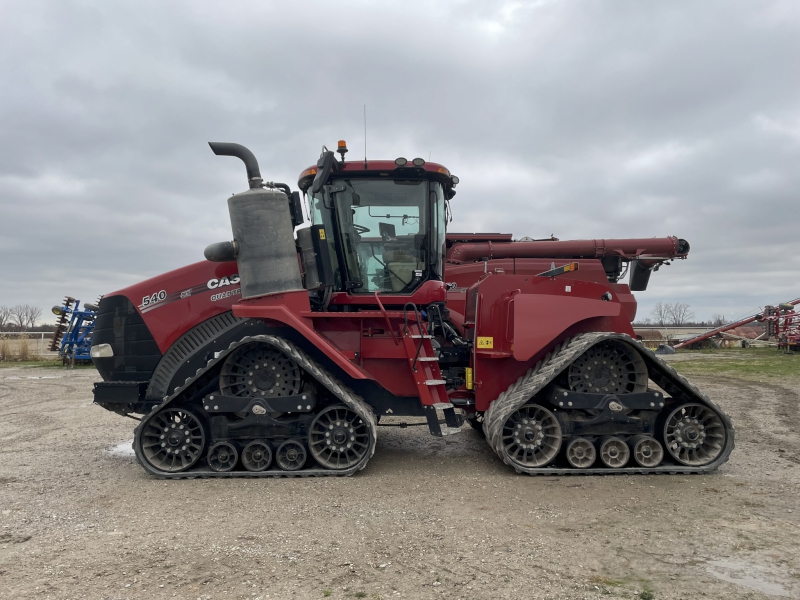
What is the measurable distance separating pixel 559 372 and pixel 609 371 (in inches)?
28.1

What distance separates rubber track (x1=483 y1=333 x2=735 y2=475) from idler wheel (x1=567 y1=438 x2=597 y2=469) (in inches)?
4.0

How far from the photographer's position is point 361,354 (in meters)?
5.89

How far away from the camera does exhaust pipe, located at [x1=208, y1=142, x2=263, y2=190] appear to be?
221 inches

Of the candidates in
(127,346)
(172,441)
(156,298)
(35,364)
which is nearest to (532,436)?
(172,441)

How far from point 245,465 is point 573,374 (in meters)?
3.33

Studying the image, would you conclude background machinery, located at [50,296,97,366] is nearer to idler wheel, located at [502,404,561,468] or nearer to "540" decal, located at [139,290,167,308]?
"540" decal, located at [139,290,167,308]

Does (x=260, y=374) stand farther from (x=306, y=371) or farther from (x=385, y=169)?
(x=385, y=169)

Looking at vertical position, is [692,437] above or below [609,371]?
below

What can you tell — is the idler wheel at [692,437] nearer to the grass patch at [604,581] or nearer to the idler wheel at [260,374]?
the grass patch at [604,581]

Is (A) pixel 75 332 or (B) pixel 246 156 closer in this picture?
(B) pixel 246 156

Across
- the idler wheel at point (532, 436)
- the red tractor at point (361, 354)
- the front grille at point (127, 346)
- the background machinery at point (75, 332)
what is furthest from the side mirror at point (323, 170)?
the background machinery at point (75, 332)

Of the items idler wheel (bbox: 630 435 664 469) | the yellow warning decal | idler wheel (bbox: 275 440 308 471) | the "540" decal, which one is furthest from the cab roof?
idler wheel (bbox: 630 435 664 469)

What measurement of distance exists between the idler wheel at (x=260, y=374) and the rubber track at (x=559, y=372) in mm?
1988

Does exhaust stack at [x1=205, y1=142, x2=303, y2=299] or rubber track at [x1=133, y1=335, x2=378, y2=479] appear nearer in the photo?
rubber track at [x1=133, y1=335, x2=378, y2=479]
